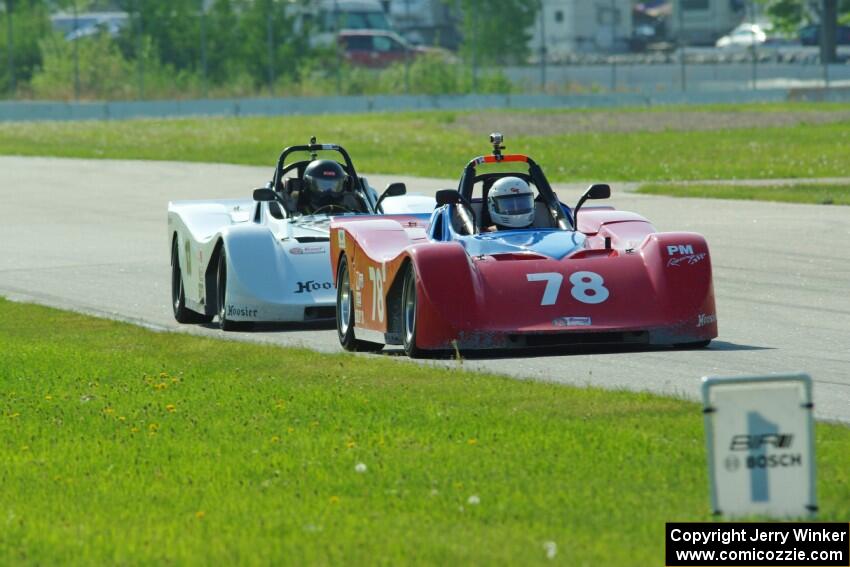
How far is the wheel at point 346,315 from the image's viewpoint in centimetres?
1356

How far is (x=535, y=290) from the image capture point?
40.0ft

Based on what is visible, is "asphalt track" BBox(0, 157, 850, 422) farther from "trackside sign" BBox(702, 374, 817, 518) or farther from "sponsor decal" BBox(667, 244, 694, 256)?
"trackside sign" BBox(702, 374, 817, 518)

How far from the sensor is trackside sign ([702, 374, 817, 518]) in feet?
20.6

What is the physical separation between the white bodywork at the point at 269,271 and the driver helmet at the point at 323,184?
0.53 m

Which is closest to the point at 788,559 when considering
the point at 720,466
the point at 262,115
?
the point at 720,466

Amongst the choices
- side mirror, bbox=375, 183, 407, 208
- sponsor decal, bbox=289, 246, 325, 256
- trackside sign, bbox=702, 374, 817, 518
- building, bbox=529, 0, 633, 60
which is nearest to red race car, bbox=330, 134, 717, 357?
sponsor decal, bbox=289, 246, 325, 256

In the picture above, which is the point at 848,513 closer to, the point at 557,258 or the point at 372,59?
the point at 557,258

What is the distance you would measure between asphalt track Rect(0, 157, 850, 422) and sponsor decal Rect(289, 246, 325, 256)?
2.11 ft

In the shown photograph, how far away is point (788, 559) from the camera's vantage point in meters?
6.20

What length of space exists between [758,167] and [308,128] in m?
19.2

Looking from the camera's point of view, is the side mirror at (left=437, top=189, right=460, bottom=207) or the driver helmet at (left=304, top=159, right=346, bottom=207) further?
the driver helmet at (left=304, top=159, right=346, bottom=207)

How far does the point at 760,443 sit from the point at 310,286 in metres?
8.93

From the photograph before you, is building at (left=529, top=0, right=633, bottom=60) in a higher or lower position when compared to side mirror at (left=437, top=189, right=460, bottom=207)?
higher

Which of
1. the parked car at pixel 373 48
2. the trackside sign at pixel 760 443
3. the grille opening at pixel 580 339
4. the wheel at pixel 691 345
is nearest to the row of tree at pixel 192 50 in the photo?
the parked car at pixel 373 48
